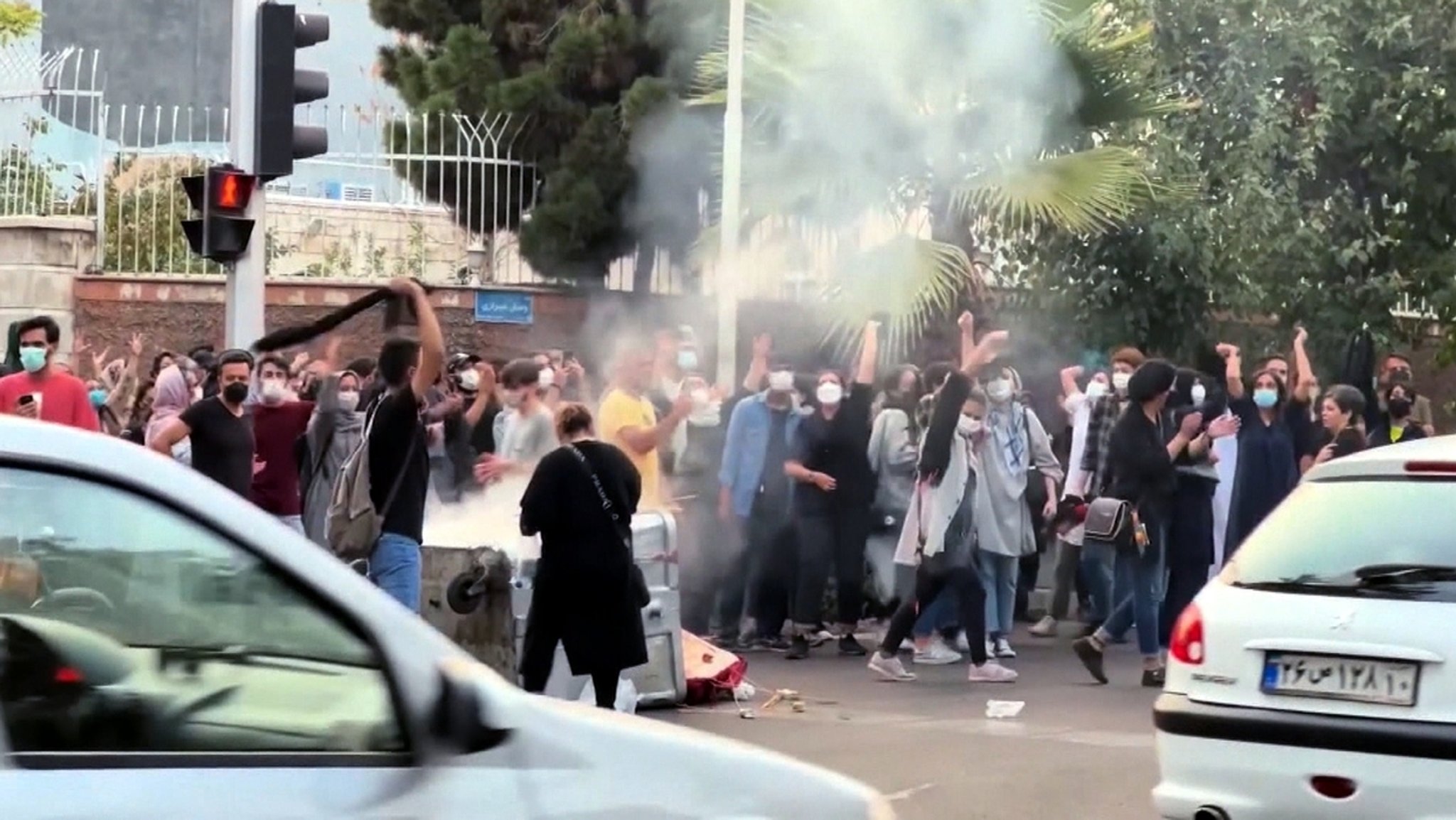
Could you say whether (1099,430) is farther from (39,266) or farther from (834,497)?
(39,266)

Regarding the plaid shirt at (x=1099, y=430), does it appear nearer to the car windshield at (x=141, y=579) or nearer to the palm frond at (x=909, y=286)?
the palm frond at (x=909, y=286)

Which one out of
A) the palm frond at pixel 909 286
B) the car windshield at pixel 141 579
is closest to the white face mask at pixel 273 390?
the palm frond at pixel 909 286

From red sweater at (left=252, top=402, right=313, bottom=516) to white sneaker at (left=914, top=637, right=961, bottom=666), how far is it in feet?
12.1

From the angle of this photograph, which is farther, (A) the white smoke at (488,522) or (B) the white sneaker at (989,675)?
(B) the white sneaker at (989,675)

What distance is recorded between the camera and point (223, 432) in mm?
10398

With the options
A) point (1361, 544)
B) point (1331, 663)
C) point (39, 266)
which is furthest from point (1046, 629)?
point (39, 266)

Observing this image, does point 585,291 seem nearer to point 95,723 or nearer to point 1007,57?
point 1007,57

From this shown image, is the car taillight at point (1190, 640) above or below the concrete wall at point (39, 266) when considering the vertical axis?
below

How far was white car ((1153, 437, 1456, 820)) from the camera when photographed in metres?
6.17

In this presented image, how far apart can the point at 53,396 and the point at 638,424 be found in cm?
320

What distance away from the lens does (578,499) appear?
891 cm

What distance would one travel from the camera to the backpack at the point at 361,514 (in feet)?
30.3

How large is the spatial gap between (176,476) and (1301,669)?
3952mm

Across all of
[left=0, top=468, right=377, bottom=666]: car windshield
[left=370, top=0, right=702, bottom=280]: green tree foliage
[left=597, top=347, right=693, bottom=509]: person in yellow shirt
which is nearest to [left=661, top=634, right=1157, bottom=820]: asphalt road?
[left=597, top=347, right=693, bottom=509]: person in yellow shirt
